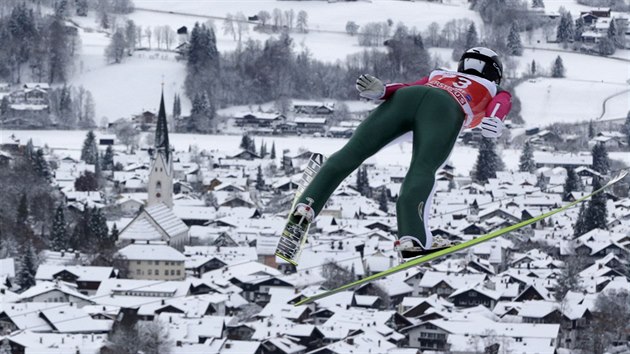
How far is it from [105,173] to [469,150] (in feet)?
33.1

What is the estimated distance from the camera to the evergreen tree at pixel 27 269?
2948cm

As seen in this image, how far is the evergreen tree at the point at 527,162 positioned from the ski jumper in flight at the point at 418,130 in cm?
4046

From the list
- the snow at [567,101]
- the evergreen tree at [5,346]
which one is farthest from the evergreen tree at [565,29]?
the evergreen tree at [5,346]

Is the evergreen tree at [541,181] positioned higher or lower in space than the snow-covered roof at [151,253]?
lower

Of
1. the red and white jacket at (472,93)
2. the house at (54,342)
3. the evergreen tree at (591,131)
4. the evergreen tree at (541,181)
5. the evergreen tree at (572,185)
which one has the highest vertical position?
the red and white jacket at (472,93)

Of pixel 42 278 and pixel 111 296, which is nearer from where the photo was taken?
pixel 111 296

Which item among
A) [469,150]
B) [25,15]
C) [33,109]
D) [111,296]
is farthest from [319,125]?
[111,296]

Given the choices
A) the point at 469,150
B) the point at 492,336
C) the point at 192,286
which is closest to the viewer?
the point at 492,336

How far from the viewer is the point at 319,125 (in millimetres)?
51750

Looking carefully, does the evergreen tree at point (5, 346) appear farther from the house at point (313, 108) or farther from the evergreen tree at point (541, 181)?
the house at point (313, 108)

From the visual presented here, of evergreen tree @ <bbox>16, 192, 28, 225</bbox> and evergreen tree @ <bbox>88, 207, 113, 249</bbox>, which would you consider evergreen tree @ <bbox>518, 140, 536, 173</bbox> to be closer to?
evergreen tree @ <bbox>16, 192, 28, 225</bbox>

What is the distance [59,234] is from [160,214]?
3.15 metres

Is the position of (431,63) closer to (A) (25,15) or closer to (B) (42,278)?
(A) (25,15)

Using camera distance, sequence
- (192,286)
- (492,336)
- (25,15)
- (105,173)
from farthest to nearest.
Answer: (25,15)
(105,173)
(192,286)
(492,336)
